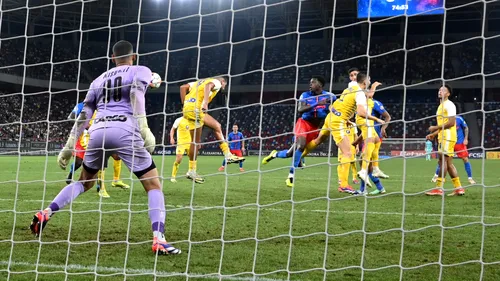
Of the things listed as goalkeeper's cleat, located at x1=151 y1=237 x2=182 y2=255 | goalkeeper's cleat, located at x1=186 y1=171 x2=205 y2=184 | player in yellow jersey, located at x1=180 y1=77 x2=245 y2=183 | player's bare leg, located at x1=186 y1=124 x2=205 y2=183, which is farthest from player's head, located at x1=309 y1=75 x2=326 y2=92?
goalkeeper's cleat, located at x1=151 y1=237 x2=182 y2=255

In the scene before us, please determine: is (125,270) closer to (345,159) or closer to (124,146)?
(124,146)

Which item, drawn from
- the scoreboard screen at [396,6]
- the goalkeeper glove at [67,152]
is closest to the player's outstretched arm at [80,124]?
the goalkeeper glove at [67,152]

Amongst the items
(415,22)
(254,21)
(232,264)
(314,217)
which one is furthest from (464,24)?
(232,264)

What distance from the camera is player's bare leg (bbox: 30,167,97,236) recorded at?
15.0ft

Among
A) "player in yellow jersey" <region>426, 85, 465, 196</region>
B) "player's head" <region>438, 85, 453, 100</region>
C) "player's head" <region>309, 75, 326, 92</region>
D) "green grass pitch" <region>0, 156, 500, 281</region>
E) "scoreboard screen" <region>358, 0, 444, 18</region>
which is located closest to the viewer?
"green grass pitch" <region>0, 156, 500, 281</region>

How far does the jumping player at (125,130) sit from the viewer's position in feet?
14.2

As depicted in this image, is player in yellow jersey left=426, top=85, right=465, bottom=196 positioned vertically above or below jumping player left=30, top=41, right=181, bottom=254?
above

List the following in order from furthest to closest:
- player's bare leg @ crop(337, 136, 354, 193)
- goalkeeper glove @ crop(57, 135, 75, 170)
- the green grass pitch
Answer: player's bare leg @ crop(337, 136, 354, 193)
goalkeeper glove @ crop(57, 135, 75, 170)
the green grass pitch

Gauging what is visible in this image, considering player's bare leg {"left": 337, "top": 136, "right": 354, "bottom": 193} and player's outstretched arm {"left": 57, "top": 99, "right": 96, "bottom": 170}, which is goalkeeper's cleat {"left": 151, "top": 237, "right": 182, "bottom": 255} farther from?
player's bare leg {"left": 337, "top": 136, "right": 354, "bottom": 193}

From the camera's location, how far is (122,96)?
14.7ft

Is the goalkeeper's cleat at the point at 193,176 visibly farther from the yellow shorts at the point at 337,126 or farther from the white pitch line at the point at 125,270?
the white pitch line at the point at 125,270

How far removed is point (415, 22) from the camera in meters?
36.6

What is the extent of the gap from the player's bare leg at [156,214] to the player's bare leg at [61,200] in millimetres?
639

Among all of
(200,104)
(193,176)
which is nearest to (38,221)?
(193,176)
